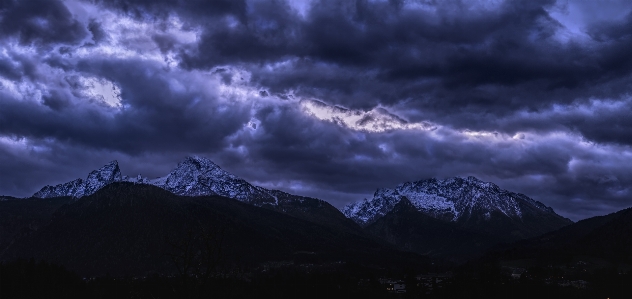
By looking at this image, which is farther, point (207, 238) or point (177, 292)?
point (177, 292)

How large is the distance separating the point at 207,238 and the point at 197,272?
2.41 m

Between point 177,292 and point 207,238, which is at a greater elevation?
point 207,238

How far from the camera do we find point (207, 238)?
1388 inches

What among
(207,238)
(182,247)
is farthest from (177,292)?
(207,238)

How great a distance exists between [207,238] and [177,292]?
23.9 ft

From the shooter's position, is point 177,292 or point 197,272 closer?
point 197,272

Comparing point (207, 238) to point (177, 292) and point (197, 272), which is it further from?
point (177, 292)

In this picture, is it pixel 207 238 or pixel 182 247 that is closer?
pixel 207 238

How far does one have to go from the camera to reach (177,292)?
3978 cm

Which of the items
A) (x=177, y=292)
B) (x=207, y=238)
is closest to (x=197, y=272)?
(x=207, y=238)

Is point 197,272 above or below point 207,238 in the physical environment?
below

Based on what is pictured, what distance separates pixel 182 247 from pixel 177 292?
4.38 meters

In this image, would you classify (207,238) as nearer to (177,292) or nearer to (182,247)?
(182,247)

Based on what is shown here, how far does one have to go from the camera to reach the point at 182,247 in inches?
1483
